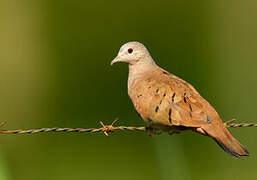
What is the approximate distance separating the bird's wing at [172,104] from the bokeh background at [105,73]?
4.23 meters

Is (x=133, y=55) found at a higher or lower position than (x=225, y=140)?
higher

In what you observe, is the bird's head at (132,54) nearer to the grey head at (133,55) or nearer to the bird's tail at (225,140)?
the grey head at (133,55)

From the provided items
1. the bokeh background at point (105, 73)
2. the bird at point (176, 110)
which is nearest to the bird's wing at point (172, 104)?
the bird at point (176, 110)

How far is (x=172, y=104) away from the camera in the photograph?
4855 millimetres

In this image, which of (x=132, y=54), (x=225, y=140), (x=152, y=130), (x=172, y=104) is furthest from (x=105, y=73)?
(x=225, y=140)

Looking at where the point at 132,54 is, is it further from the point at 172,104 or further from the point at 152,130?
the point at 172,104

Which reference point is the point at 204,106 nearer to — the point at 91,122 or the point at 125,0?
the point at 91,122

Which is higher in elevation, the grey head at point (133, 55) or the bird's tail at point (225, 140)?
the grey head at point (133, 55)

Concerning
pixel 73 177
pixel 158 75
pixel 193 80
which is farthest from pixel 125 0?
pixel 158 75

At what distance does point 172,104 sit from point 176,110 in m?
0.07

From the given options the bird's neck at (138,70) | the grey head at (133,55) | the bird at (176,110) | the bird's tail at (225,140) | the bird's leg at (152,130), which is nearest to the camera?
the bird's tail at (225,140)

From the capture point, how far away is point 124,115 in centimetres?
1214

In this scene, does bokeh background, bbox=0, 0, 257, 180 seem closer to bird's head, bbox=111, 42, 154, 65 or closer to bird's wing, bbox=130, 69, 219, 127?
bird's head, bbox=111, 42, 154, 65

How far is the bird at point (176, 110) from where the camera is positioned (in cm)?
461
